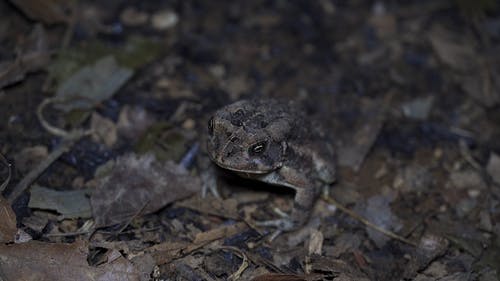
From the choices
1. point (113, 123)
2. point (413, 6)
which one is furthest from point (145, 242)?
point (413, 6)

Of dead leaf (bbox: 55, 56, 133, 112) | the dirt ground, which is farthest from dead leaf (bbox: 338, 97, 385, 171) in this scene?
dead leaf (bbox: 55, 56, 133, 112)

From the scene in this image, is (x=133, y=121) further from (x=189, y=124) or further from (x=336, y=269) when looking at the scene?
(x=336, y=269)

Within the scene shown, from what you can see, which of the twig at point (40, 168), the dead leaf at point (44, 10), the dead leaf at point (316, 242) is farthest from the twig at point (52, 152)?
the dead leaf at point (316, 242)

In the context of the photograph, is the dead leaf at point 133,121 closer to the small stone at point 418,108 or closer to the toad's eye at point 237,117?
the toad's eye at point 237,117

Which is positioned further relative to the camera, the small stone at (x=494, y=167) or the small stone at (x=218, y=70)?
the small stone at (x=218, y=70)

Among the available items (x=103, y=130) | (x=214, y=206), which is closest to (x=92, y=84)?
(x=103, y=130)
